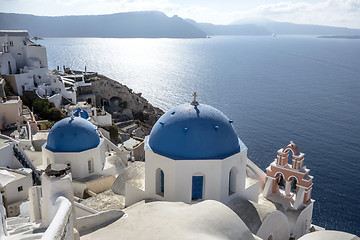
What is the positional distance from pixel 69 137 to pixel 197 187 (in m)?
8.99

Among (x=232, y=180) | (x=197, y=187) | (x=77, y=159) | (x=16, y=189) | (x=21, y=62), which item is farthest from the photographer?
(x=21, y=62)

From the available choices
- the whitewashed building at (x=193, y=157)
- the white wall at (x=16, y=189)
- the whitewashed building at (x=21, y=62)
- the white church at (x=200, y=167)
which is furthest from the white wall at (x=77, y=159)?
the whitewashed building at (x=21, y=62)

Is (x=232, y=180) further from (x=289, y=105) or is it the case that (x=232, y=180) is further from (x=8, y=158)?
(x=289, y=105)

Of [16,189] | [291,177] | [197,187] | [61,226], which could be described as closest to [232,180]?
[197,187]

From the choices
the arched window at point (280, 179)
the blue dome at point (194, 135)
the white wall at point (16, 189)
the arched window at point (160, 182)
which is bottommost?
the white wall at point (16, 189)

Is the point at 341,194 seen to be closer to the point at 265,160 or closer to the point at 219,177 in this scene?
the point at 265,160

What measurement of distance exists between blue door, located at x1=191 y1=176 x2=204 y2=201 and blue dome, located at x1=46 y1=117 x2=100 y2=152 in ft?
27.1

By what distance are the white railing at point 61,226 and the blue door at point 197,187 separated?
26.9 feet

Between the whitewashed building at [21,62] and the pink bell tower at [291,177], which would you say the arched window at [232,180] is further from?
the whitewashed building at [21,62]

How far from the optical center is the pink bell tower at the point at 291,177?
18.0m

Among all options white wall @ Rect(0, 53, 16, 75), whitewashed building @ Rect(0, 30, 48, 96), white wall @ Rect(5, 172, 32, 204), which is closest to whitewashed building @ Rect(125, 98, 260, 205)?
white wall @ Rect(5, 172, 32, 204)

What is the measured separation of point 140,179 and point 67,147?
550 centimetres

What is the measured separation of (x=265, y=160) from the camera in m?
41.9

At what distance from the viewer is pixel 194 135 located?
1495cm
